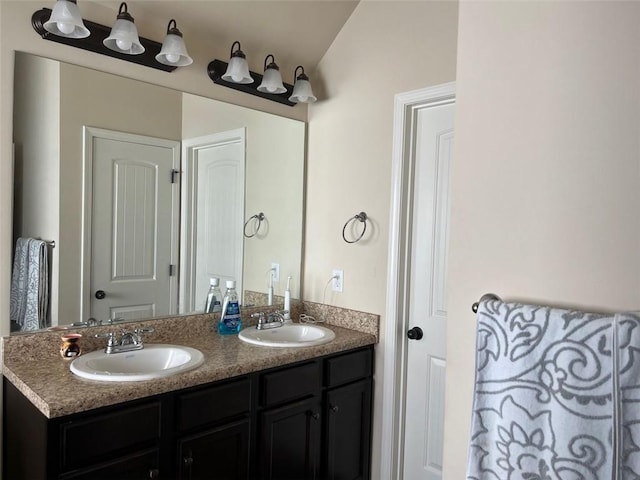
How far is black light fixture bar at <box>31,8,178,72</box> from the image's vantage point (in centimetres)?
176

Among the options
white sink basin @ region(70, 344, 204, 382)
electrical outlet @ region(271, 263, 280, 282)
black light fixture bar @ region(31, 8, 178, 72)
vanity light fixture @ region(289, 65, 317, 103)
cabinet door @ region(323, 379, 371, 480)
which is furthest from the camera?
electrical outlet @ region(271, 263, 280, 282)

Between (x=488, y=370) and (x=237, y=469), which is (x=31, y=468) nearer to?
(x=237, y=469)

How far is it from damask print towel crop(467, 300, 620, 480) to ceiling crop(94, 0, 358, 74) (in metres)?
1.89

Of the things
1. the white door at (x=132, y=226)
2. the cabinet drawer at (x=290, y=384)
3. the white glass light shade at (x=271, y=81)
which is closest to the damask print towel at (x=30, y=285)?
the white door at (x=132, y=226)

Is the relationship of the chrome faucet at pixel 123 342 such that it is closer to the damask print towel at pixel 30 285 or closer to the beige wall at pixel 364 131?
the damask print towel at pixel 30 285

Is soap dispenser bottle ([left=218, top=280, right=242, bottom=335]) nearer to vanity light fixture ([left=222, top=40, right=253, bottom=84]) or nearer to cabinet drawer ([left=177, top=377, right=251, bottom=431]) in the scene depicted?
cabinet drawer ([left=177, top=377, right=251, bottom=431])

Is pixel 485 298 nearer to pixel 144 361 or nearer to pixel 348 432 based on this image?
pixel 144 361

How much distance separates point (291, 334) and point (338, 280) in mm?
395

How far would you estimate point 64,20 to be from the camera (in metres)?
1.70

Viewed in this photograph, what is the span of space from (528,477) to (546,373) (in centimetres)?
21

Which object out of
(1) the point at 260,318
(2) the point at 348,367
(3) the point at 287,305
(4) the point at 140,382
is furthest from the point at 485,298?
(3) the point at 287,305

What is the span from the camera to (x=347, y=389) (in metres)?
2.30


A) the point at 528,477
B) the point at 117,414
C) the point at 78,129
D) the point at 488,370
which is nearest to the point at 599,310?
the point at 488,370

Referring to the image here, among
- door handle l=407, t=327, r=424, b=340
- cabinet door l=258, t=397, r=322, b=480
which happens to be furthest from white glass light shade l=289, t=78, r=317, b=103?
cabinet door l=258, t=397, r=322, b=480
